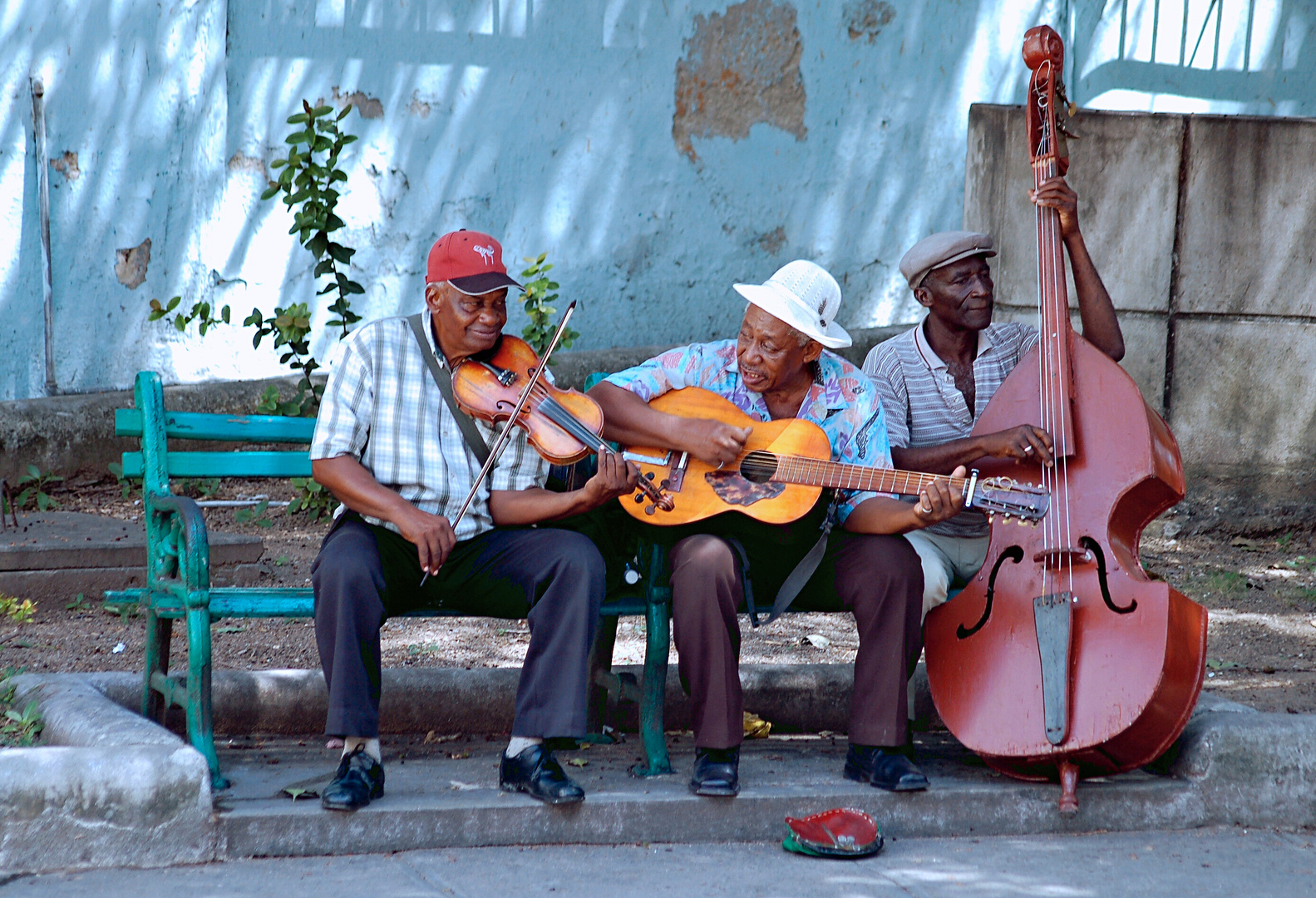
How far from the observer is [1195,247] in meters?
5.52

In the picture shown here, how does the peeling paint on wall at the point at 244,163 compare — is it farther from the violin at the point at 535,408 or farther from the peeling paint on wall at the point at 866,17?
the violin at the point at 535,408

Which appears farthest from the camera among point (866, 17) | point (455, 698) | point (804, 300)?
point (866, 17)

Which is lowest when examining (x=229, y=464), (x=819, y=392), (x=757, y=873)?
(x=757, y=873)

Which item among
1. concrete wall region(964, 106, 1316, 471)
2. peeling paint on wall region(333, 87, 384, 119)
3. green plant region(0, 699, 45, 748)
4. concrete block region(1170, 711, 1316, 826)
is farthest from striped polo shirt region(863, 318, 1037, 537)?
peeling paint on wall region(333, 87, 384, 119)

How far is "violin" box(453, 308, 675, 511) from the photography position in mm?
3107

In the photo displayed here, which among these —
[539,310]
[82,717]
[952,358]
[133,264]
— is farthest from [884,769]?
[133,264]

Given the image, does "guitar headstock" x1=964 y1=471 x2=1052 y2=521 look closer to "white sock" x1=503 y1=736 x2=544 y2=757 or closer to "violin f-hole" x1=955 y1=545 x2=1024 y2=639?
"violin f-hole" x1=955 y1=545 x2=1024 y2=639

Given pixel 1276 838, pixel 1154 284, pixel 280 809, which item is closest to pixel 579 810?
pixel 280 809

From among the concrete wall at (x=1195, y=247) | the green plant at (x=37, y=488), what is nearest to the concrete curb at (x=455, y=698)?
the concrete wall at (x=1195, y=247)

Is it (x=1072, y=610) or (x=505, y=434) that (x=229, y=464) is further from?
(x=1072, y=610)

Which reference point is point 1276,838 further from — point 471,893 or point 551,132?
point 551,132

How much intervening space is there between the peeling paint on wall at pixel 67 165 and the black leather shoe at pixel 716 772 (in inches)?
162

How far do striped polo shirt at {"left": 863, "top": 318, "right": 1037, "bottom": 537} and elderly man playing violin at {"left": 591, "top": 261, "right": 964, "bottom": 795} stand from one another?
0.19 metres

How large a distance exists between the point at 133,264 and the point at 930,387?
3.76 metres
